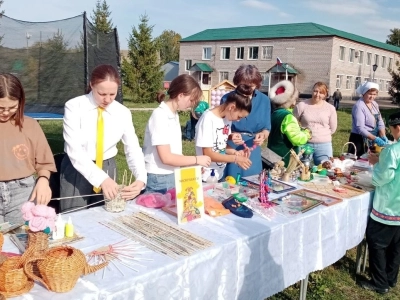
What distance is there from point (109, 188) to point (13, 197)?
510mm

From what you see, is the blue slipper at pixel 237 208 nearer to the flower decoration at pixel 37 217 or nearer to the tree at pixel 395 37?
the flower decoration at pixel 37 217

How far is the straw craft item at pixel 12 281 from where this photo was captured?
1.12 meters

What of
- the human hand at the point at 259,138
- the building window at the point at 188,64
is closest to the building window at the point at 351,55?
the building window at the point at 188,64

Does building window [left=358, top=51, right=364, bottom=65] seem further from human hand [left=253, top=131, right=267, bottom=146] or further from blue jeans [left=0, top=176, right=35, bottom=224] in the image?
blue jeans [left=0, top=176, right=35, bottom=224]

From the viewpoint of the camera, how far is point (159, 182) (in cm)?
229

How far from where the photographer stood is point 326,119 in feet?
12.7

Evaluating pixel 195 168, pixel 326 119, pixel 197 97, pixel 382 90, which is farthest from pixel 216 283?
pixel 382 90

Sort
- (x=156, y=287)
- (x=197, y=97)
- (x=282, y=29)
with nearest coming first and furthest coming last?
1. (x=156, y=287)
2. (x=197, y=97)
3. (x=282, y=29)

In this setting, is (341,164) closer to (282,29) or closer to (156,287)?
(156,287)

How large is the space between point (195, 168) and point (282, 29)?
3266 cm

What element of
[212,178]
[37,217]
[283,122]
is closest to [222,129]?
[212,178]

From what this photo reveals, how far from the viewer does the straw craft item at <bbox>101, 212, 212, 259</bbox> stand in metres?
1.51

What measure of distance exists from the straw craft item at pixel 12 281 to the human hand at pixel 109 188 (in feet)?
2.28

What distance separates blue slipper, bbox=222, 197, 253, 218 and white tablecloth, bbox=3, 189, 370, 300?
1.3 inches
